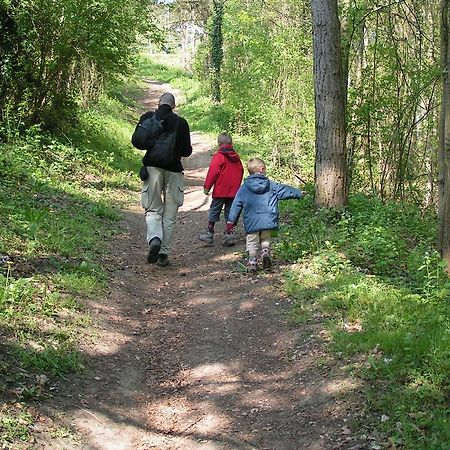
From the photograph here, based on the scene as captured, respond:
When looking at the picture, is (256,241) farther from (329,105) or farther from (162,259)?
(329,105)

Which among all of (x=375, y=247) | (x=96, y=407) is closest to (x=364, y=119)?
(x=375, y=247)

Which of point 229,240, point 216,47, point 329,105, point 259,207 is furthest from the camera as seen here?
point 216,47

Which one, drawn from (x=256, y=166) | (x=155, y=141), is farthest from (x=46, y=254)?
(x=256, y=166)

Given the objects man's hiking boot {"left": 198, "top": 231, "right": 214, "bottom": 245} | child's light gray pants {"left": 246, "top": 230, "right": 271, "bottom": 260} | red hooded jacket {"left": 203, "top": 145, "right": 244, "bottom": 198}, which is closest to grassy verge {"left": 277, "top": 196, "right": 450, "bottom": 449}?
child's light gray pants {"left": 246, "top": 230, "right": 271, "bottom": 260}

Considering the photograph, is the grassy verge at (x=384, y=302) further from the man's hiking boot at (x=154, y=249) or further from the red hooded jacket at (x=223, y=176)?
the man's hiking boot at (x=154, y=249)

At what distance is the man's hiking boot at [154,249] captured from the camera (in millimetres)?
8125

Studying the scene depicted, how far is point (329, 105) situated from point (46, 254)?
489 centimetres

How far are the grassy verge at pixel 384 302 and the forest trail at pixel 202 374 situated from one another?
0.87 ft

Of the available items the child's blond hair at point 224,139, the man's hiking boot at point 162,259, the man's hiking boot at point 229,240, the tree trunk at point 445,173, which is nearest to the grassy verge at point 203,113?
the child's blond hair at point 224,139

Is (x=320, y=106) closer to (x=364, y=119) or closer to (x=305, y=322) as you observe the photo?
(x=364, y=119)

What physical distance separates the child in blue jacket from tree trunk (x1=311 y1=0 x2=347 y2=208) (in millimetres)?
1652

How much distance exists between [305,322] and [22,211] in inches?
183

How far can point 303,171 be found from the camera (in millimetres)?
15586

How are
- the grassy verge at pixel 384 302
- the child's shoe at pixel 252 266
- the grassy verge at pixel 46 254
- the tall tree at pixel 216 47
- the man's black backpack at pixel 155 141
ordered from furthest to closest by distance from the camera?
the tall tree at pixel 216 47 < the man's black backpack at pixel 155 141 < the child's shoe at pixel 252 266 < the grassy verge at pixel 46 254 < the grassy verge at pixel 384 302
